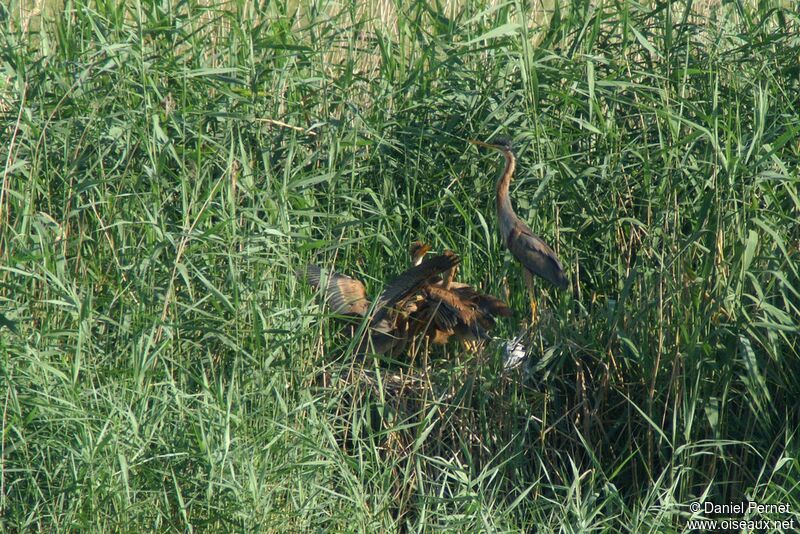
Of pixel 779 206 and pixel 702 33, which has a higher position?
pixel 702 33

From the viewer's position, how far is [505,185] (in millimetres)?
5348

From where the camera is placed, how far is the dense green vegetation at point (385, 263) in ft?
13.1

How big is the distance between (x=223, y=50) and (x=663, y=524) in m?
3.18

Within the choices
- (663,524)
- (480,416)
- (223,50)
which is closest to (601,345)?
(480,416)

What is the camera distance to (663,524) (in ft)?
13.1

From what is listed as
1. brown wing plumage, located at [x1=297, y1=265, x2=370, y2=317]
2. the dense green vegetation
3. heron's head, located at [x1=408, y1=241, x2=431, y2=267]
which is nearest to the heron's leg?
the dense green vegetation

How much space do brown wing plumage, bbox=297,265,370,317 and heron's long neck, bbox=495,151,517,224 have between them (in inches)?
29.7

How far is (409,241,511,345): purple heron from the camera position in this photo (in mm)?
5070

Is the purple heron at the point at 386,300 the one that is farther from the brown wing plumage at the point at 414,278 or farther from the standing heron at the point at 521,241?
the standing heron at the point at 521,241

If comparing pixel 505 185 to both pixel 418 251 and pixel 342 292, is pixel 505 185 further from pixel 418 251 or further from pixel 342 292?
pixel 342 292

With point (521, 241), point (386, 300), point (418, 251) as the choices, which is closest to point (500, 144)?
point (521, 241)

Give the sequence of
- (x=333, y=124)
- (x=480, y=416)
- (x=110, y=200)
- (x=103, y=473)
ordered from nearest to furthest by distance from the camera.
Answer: (x=103, y=473)
(x=480, y=416)
(x=110, y=200)
(x=333, y=124)

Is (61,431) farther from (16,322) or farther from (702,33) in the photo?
(702,33)

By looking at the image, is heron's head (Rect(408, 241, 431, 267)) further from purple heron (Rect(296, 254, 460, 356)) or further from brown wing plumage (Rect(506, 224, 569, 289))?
brown wing plumage (Rect(506, 224, 569, 289))
